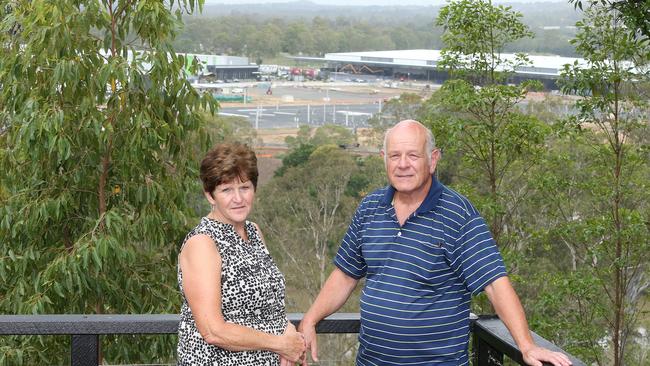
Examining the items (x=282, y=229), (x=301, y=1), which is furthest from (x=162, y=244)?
(x=301, y=1)

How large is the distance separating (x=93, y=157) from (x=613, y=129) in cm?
514

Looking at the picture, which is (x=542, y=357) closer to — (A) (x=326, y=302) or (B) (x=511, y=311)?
(B) (x=511, y=311)

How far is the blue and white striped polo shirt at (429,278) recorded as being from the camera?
2.11 metres

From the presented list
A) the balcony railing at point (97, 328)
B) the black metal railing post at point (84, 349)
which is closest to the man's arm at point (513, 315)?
the balcony railing at point (97, 328)

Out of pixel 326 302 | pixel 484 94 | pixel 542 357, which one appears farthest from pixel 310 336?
pixel 484 94

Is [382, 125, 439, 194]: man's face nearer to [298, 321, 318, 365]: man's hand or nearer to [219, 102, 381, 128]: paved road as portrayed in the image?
[298, 321, 318, 365]: man's hand

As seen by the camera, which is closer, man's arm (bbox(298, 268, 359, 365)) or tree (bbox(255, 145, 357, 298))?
man's arm (bbox(298, 268, 359, 365))

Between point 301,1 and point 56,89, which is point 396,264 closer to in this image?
point 56,89

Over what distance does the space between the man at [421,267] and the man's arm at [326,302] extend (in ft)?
0.37

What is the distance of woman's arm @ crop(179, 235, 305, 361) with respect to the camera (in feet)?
6.32

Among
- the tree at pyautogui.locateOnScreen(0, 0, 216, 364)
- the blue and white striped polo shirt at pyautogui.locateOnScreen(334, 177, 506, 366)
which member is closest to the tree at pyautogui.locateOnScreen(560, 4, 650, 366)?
the tree at pyautogui.locateOnScreen(0, 0, 216, 364)

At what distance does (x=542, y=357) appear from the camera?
196 centimetres

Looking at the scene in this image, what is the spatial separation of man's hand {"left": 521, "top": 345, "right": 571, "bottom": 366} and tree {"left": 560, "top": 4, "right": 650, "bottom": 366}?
5175mm

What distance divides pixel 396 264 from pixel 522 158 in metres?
6.34
